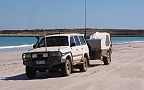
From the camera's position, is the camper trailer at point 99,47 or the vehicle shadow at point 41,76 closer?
the vehicle shadow at point 41,76

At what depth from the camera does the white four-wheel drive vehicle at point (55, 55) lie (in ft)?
62.1

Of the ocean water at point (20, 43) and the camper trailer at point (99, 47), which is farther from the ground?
the camper trailer at point (99, 47)

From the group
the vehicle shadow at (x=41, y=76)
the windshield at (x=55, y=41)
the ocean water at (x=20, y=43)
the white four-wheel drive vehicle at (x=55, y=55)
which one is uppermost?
the windshield at (x=55, y=41)

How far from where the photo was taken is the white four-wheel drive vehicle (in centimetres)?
1892

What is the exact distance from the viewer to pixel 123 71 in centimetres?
2123

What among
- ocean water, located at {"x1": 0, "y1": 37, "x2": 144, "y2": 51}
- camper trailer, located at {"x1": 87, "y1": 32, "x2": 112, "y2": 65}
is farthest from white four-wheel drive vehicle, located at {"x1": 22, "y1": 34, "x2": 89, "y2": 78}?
ocean water, located at {"x1": 0, "y1": 37, "x2": 144, "y2": 51}

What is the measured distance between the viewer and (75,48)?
20.6 meters

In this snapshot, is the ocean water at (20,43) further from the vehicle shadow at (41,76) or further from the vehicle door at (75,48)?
the vehicle shadow at (41,76)

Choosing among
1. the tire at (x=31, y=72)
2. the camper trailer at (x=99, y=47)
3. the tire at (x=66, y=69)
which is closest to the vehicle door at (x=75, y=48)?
the tire at (x=66, y=69)

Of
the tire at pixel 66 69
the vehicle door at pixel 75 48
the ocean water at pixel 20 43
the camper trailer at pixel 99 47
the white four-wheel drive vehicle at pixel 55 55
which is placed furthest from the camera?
the ocean water at pixel 20 43

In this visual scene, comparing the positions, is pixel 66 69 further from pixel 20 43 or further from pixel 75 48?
pixel 20 43

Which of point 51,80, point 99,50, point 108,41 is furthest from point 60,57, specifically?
point 108,41

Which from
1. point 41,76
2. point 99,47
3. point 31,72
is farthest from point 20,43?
point 31,72

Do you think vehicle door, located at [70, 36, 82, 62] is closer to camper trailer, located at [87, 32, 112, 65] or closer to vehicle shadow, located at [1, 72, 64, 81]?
vehicle shadow, located at [1, 72, 64, 81]
